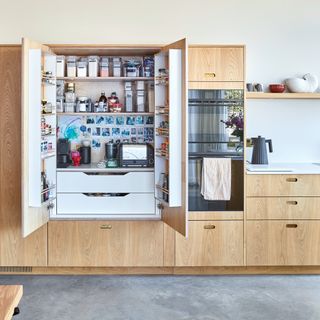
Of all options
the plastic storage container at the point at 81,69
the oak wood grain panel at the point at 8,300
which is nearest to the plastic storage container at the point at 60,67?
the plastic storage container at the point at 81,69

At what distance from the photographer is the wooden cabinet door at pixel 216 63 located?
3.87 m

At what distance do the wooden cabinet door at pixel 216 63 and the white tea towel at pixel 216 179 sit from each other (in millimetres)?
709

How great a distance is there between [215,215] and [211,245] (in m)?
0.26

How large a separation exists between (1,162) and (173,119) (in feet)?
4.99

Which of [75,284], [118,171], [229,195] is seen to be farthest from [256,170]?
[75,284]

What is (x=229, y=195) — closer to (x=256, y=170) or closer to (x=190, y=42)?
(x=256, y=170)

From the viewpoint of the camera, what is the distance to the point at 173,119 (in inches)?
139

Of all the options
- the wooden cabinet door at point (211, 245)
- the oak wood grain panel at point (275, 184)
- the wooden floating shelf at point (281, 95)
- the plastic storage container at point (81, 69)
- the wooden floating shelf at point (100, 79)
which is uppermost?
the plastic storage container at point (81, 69)

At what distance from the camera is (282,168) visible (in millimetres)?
4020

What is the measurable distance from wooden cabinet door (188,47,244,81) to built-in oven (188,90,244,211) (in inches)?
5.0

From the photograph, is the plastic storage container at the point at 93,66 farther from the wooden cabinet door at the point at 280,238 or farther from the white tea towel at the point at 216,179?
the wooden cabinet door at the point at 280,238

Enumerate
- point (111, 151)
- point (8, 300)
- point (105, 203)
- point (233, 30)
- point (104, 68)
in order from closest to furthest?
point (8, 300) → point (105, 203) → point (104, 68) → point (111, 151) → point (233, 30)

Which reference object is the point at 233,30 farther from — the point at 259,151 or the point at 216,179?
the point at 216,179

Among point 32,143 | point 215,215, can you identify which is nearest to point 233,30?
point 215,215
